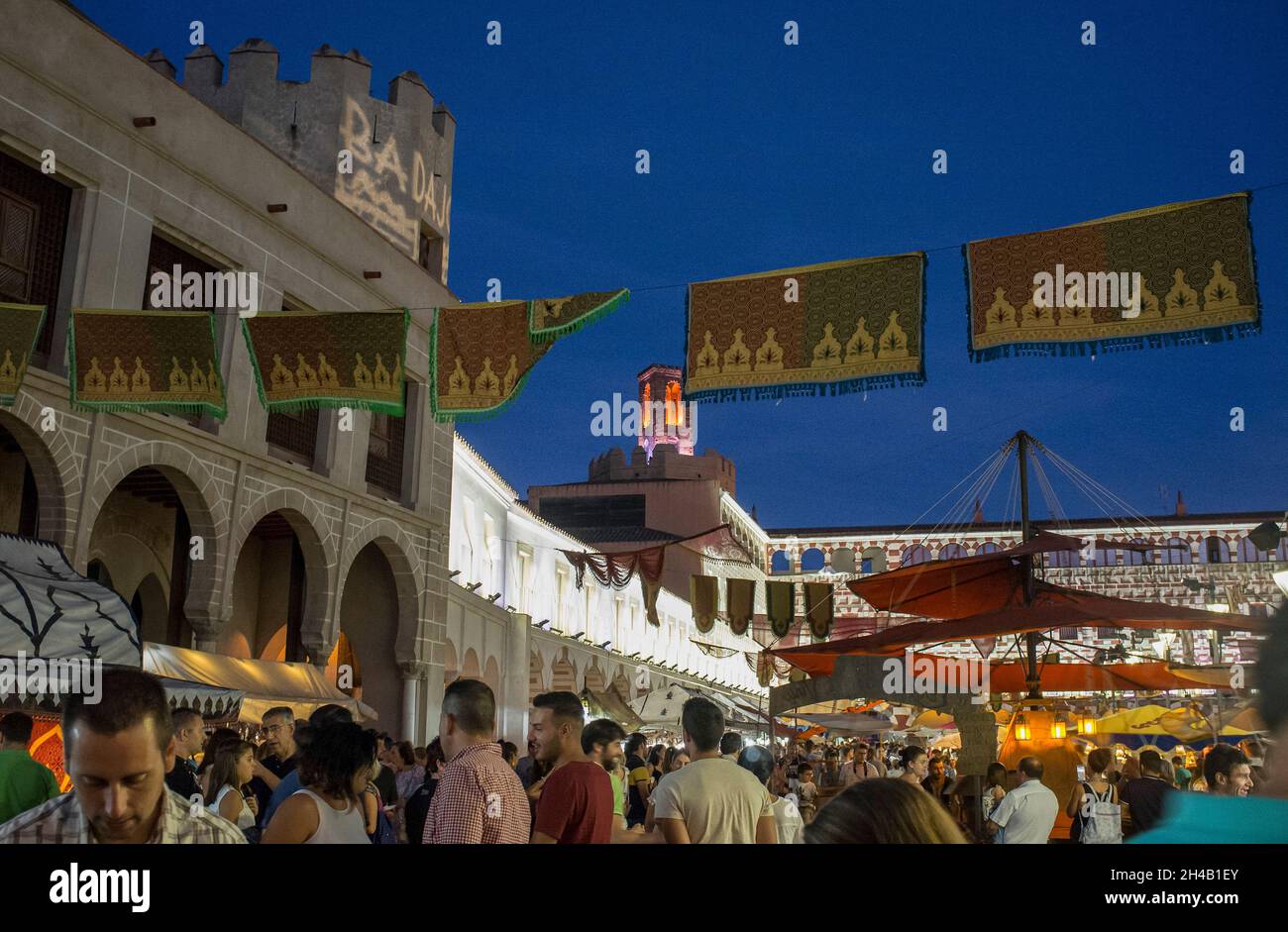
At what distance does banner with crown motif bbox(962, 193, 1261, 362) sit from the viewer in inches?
352

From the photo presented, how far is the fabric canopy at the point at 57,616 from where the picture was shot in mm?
11039

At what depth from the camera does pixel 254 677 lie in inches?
653

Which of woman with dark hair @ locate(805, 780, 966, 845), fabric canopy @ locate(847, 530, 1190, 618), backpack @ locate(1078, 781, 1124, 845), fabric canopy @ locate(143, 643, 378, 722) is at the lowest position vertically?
backpack @ locate(1078, 781, 1124, 845)

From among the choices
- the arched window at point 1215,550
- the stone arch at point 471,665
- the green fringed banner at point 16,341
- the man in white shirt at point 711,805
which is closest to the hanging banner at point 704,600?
the stone arch at point 471,665

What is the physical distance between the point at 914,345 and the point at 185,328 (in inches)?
311

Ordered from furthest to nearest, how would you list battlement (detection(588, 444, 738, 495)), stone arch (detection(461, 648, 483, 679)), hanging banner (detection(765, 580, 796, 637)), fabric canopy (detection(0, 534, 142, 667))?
battlement (detection(588, 444, 738, 495)) → stone arch (detection(461, 648, 483, 679)) → hanging banner (detection(765, 580, 796, 637)) → fabric canopy (detection(0, 534, 142, 667))

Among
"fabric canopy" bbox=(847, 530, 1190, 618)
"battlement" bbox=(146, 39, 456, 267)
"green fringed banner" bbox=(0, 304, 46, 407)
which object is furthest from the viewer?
"battlement" bbox=(146, 39, 456, 267)

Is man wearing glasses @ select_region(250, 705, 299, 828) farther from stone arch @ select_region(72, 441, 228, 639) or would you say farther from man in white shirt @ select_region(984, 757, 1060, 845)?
stone arch @ select_region(72, 441, 228, 639)

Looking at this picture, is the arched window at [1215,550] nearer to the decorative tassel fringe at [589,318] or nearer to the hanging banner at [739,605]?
the hanging banner at [739,605]

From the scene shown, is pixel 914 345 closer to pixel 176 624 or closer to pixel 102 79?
pixel 102 79

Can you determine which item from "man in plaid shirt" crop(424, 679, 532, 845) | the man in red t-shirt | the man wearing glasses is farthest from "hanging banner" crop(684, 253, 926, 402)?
"man in plaid shirt" crop(424, 679, 532, 845)

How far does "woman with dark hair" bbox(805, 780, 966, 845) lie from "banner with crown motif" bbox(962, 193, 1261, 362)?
25.3ft

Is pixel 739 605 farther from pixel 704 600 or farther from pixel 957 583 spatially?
pixel 957 583

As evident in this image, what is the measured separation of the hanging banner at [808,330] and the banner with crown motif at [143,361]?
18.7 feet
